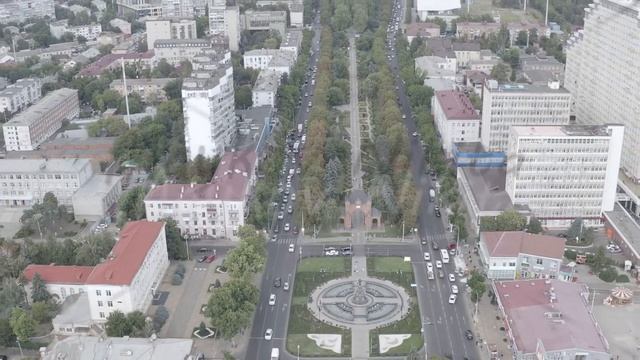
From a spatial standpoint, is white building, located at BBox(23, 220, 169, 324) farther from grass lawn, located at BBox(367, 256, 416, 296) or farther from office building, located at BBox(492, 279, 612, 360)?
office building, located at BBox(492, 279, 612, 360)

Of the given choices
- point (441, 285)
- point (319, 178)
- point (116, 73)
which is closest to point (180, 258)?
point (319, 178)

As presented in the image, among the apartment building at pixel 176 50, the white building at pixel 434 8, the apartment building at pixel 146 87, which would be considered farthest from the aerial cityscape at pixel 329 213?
the white building at pixel 434 8

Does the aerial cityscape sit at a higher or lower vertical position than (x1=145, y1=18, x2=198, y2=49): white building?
lower

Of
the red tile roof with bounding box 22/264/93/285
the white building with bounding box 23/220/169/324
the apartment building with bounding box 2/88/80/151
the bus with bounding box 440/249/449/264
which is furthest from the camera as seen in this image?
the apartment building with bounding box 2/88/80/151

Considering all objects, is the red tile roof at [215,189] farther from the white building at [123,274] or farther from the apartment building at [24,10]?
the apartment building at [24,10]

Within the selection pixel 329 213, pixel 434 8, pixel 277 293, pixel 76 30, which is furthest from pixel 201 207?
pixel 434 8

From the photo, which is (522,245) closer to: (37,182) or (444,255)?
(444,255)

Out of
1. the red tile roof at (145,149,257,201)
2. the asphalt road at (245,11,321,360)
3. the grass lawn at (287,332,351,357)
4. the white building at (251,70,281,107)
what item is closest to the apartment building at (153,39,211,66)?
the white building at (251,70,281,107)

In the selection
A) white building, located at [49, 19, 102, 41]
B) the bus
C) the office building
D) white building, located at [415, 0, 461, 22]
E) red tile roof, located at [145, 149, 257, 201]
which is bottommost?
the bus
